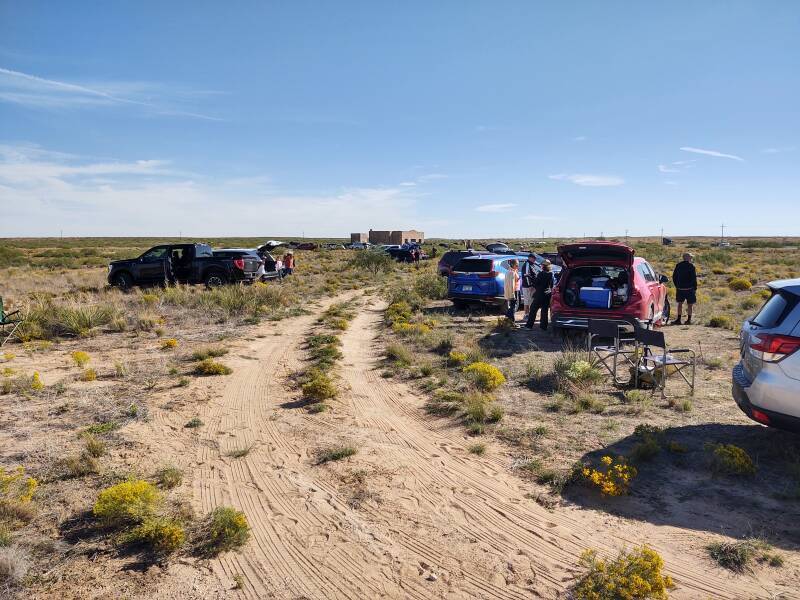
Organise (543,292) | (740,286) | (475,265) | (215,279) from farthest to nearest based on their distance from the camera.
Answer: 1. (740,286)
2. (215,279)
3. (475,265)
4. (543,292)

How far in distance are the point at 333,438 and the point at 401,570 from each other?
2573 millimetres

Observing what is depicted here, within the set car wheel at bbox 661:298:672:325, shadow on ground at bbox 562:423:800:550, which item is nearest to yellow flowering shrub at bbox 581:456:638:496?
shadow on ground at bbox 562:423:800:550

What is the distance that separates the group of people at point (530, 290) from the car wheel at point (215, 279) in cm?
1084

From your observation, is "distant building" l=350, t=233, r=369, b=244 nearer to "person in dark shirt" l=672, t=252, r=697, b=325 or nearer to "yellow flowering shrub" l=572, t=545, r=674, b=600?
"person in dark shirt" l=672, t=252, r=697, b=325

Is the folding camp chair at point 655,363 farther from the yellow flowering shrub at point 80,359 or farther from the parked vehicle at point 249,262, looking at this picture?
the parked vehicle at point 249,262

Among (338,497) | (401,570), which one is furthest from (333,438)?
(401,570)

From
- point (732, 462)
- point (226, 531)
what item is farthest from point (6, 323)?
point (732, 462)

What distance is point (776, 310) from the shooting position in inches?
200

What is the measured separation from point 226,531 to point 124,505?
92cm

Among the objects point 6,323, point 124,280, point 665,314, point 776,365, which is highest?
point 776,365

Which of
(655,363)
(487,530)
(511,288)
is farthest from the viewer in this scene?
(511,288)

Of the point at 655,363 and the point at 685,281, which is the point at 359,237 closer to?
the point at 685,281

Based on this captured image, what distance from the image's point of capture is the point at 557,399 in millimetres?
7293

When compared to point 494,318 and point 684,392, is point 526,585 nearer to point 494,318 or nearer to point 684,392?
point 684,392
